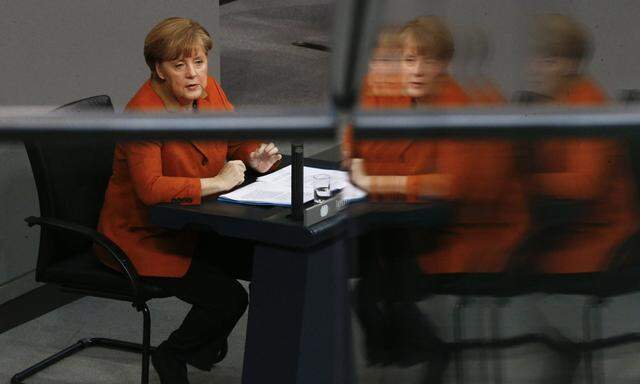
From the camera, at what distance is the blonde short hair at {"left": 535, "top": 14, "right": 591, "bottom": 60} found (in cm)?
26

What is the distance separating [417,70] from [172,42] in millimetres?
1282

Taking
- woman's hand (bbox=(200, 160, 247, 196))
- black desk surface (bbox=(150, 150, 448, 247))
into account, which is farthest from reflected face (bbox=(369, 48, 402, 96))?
woman's hand (bbox=(200, 160, 247, 196))

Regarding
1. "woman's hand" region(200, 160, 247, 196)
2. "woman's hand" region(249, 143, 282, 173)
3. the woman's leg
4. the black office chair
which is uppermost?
"woman's hand" region(249, 143, 282, 173)

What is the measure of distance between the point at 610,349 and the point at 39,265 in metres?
1.59

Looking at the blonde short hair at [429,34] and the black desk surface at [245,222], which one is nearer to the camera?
the blonde short hair at [429,34]

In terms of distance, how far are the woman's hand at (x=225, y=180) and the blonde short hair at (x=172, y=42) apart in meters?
0.20

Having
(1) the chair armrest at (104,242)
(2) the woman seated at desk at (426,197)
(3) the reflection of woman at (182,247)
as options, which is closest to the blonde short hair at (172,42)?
(3) the reflection of woman at (182,247)

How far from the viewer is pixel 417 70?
0.27 metres

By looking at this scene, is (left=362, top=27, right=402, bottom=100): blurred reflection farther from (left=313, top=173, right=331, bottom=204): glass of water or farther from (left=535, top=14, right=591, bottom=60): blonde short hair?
(left=313, top=173, right=331, bottom=204): glass of water

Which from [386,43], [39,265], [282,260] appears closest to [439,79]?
[386,43]

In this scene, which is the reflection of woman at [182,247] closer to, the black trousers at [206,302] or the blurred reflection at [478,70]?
the black trousers at [206,302]

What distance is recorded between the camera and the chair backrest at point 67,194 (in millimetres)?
1741

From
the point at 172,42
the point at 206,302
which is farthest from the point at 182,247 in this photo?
the point at 172,42

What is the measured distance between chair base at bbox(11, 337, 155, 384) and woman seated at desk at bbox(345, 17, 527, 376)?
1.78 meters
